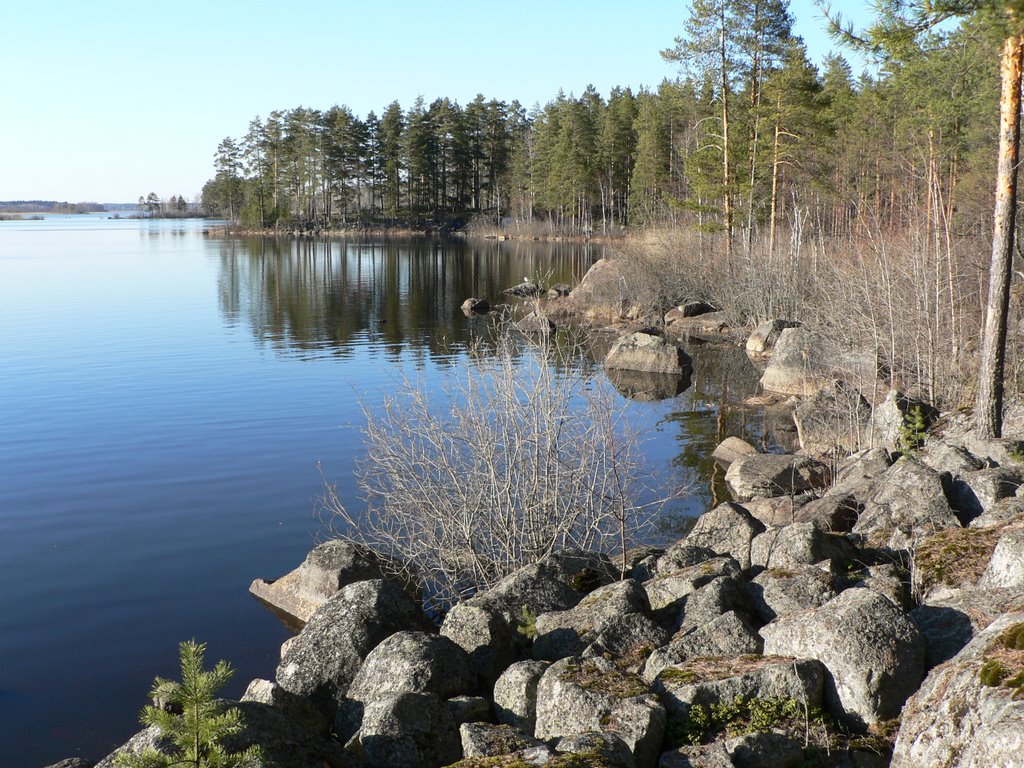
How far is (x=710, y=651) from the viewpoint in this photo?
6824 millimetres

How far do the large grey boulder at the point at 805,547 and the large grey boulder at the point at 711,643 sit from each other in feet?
4.89

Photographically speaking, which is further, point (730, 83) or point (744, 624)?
point (730, 83)

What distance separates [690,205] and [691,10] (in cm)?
842

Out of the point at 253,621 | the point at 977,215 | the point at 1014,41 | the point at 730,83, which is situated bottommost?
the point at 253,621

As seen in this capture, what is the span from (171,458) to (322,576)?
8089mm

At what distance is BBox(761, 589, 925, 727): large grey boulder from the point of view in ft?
19.0

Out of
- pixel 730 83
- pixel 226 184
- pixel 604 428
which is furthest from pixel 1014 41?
pixel 226 184

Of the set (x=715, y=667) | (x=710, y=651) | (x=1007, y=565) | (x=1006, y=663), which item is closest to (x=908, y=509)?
(x=1007, y=565)

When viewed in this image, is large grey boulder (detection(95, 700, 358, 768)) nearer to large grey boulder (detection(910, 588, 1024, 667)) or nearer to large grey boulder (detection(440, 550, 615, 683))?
large grey boulder (detection(440, 550, 615, 683))

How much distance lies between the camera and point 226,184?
395ft

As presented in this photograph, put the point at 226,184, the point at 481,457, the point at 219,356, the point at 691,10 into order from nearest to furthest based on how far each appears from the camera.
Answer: the point at 481,457
the point at 219,356
the point at 691,10
the point at 226,184

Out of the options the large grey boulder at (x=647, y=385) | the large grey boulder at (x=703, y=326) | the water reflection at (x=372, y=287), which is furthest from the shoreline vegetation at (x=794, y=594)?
the water reflection at (x=372, y=287)

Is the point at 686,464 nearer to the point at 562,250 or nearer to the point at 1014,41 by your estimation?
the point at 1014,41

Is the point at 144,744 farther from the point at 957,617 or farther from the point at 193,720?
the point at 957,617
